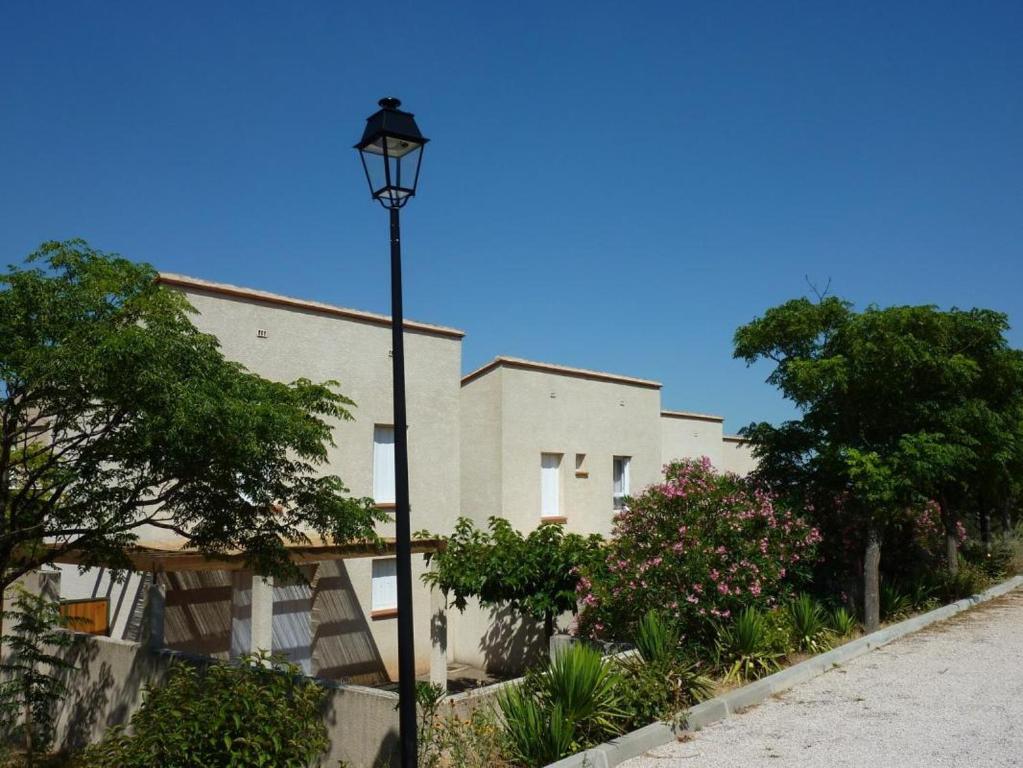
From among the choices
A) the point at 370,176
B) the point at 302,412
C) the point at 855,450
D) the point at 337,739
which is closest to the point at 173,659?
the point at 337,739

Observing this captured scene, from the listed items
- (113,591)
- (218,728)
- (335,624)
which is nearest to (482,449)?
(335,624)

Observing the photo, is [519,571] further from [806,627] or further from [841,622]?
[841,622]

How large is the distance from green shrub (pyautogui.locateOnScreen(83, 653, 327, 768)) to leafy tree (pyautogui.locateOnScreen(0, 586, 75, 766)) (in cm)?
337

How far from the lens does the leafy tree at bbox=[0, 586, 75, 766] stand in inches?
444

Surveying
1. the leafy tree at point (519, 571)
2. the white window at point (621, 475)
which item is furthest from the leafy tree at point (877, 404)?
the white window at point (621, 475)

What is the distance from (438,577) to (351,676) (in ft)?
10.7

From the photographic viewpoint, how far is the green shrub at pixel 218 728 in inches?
299

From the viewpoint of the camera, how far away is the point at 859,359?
14281 millimetres

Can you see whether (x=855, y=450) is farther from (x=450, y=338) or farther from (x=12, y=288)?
(x=12, y=288)

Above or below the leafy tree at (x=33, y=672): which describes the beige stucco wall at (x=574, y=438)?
above

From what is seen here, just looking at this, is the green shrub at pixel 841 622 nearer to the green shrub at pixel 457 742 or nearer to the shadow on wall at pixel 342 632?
the green shrub at pixel 457 742

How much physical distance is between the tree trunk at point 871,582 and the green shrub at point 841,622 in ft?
1.00

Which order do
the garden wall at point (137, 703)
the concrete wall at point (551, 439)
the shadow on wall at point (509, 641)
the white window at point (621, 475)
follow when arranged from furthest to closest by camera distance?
1. the white window at point (621, 475)
2. the concrete wall at point (551, 439)
3. the shadow on wall at point (509, 641)
4. the garden wall at point (137, 703)

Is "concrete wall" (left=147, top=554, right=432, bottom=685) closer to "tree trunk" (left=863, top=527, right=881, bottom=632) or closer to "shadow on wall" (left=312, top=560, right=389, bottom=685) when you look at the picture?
"shadow on wall" (left=312, top=560, right=389, bottom=685)
